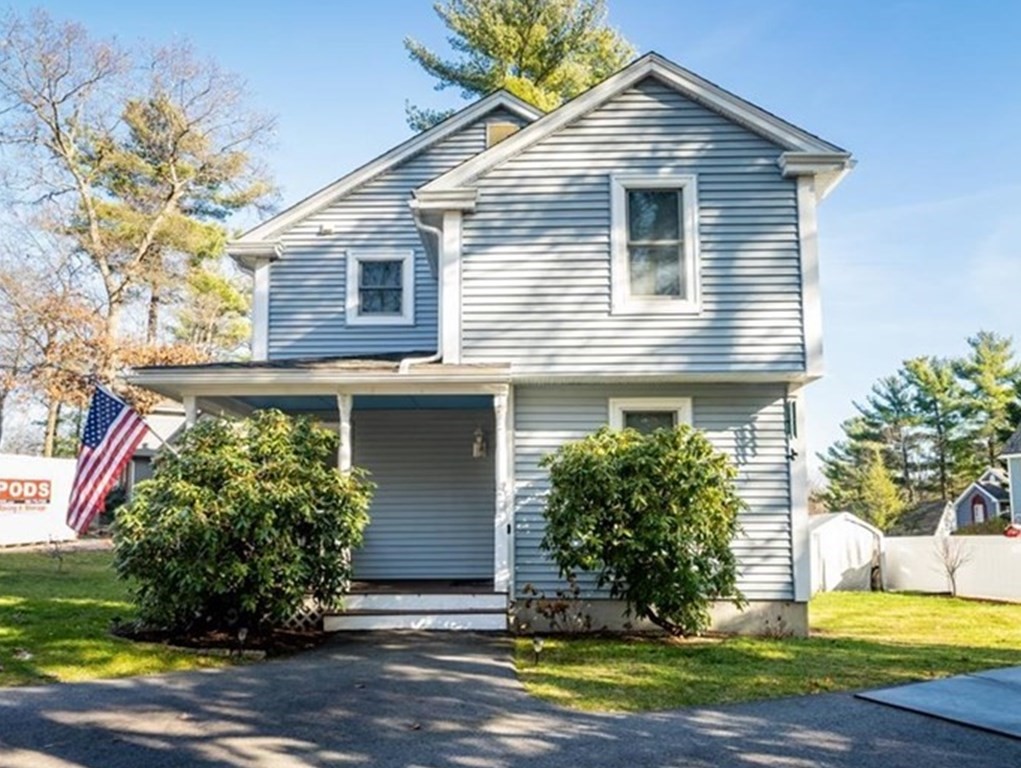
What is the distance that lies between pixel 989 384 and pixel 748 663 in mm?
39419

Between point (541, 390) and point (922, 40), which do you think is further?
point (922, 40)

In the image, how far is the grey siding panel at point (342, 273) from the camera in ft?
41.4

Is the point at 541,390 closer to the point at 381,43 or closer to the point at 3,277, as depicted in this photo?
the point at 381,43

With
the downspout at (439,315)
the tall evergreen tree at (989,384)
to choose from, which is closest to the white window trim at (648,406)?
the downspout at (439,315)

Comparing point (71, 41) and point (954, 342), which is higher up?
point (71, 41)

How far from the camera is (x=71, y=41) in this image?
25.7 metres

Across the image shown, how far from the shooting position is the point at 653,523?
8.39 metres

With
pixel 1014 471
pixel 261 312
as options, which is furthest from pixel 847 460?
pixel 261 312

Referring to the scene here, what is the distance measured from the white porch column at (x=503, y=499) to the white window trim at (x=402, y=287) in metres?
3.53

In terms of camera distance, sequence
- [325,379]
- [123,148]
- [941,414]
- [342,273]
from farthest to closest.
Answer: [941,414] → [123,148] → [342,273] → [325,379]

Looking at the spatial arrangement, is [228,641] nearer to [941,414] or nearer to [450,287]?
[450,287]

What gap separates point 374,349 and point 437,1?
15.9 meters

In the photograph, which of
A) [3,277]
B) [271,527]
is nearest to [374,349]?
[271,527]

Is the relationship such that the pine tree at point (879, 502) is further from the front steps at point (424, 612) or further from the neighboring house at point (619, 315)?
the front steps at point (424, 612)
